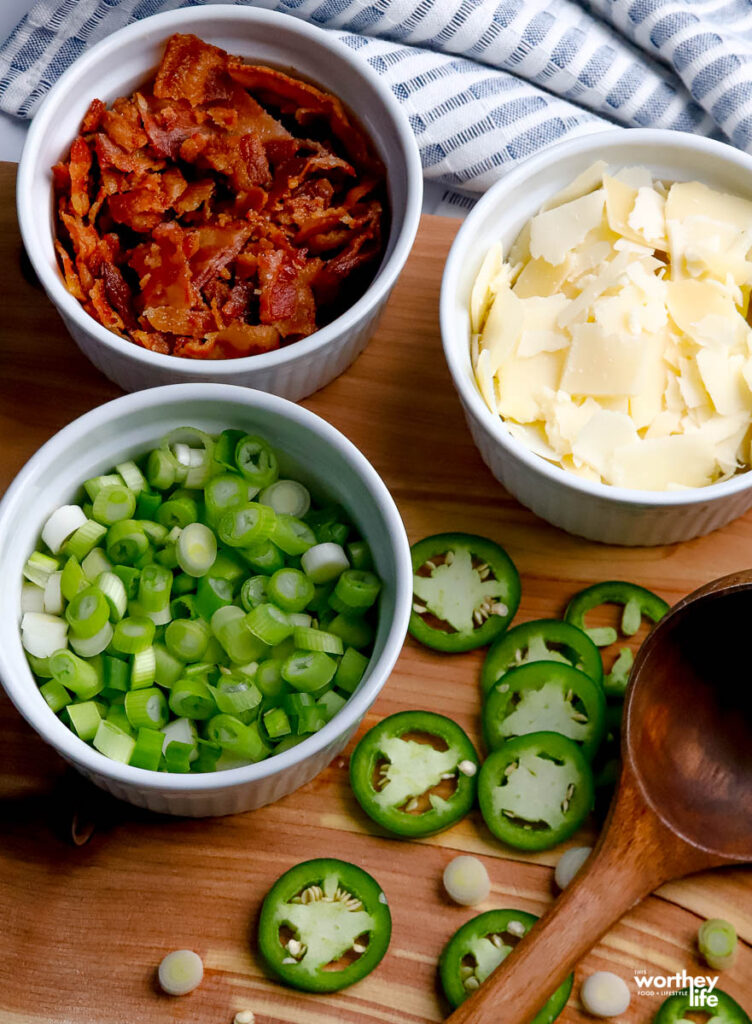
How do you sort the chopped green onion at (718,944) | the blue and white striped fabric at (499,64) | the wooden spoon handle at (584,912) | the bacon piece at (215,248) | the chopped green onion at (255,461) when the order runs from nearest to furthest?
1. the wooden spoon handle at (584,912)
2. the chopped green onion at (718,944)
3. the chopped green onion at (255,461)
4. the bacon piece at (215,248)
5. the blue and white striped fabric at (499,64)

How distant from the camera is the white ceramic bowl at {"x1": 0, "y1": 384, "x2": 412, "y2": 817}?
141cm

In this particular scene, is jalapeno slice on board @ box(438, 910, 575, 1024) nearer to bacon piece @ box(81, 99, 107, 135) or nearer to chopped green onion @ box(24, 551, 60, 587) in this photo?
chopped green onion @ box(24, 551, 60, 587)

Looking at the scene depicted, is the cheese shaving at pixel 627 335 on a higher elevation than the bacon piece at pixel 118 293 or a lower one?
higher

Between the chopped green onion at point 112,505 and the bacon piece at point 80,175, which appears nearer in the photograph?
the chopped green onion at point 112,505

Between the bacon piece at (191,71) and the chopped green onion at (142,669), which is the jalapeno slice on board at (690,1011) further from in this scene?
the bacon piece at (191,71)

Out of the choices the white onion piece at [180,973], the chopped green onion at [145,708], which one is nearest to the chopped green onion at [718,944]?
the white onion piece at [180,973]

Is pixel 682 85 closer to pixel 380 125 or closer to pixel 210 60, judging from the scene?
pixel 380 125

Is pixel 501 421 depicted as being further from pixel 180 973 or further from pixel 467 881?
pixel 180 973

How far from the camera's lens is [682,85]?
7.09 ft

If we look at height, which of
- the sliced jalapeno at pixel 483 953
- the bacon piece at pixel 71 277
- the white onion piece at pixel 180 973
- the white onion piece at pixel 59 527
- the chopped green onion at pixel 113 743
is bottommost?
the white onion piece at pixel 180 973

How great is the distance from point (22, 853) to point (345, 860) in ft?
1.39

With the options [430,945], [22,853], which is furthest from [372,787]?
[22,853]

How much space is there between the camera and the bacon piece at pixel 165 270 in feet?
5.52

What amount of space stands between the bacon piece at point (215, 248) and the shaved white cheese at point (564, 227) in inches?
16.3
